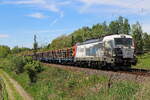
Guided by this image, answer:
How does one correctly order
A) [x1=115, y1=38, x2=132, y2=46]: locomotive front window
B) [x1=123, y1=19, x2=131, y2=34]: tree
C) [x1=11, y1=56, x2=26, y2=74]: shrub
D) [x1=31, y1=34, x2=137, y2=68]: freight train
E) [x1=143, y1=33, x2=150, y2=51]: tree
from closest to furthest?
Answer: 1. [x1=31, y1=34, x2=137, y2=68]: freight train
2. [x1=115, y1=38, x2=132, y2=46]: locomotive front window
3. [x1=11, y1=56, x2=26, y2=74]: shrub
4. [x1=143, y1=33, x2=150, y2=51]: tree
5. [x1=123, y1=19, x2=131, y2=34]: tree

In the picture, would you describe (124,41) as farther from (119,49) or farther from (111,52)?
(111,52)

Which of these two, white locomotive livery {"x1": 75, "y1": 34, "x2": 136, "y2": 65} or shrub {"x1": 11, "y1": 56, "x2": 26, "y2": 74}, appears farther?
shrub {"x1": 11, "y1": 56, "x2": 26, "y2": 74}

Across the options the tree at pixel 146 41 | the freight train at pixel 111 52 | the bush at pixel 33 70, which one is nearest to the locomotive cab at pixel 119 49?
the freight train at pixel 111 52

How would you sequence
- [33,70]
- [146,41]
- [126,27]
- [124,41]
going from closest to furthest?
[124,41] < [33,70] < [146,41] < [126,27]

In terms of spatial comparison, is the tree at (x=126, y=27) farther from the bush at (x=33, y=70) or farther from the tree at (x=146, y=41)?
the bush at (x=33, y=70)

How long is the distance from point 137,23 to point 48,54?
1433 inches

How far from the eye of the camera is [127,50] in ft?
89.1

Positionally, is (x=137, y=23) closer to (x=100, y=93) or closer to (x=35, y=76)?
(x=35, y=76)

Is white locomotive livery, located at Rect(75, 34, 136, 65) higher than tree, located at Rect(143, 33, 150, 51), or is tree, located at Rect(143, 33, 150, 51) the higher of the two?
tree, located at Rect(143, 33, 150, 51)

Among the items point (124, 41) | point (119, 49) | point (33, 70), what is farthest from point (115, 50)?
point (33, 70)

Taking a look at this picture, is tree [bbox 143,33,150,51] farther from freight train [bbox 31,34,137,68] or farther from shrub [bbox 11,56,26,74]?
freight train [bbox 31,34,137,68]

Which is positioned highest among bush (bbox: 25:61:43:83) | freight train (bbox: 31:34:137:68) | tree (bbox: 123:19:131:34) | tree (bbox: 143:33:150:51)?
tree (bbox: 123:19:131:34)

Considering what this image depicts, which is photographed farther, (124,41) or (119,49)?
(124,41)

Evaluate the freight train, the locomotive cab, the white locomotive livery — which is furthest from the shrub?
the locomotive cab
